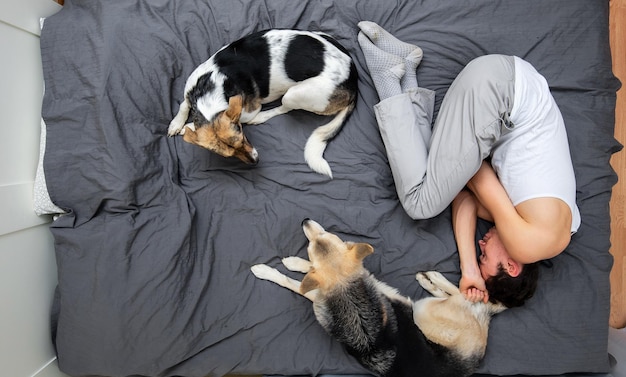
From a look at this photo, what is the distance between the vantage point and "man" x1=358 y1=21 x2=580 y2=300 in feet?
6.89

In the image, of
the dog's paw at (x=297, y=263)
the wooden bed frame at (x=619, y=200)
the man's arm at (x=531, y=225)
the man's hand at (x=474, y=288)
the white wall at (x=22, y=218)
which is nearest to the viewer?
the man's arm at (x=531, y=225)

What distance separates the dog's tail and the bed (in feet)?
0.25

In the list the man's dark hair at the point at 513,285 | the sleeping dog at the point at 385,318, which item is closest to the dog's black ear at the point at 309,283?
the sleeping dog at the point at 385,318

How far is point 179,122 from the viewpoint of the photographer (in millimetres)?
2486

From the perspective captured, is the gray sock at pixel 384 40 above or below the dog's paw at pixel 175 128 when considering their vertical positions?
above

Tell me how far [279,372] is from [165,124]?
153 cm

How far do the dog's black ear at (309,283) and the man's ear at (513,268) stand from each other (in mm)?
987

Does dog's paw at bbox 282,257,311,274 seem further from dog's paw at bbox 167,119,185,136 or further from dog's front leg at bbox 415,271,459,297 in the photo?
dog's paw at bbox 167,119,185,136

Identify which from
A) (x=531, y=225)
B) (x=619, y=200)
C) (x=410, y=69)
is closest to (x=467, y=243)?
(x=531, y=225)

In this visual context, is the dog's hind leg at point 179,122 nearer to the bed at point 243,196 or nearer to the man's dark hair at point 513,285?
the bed at point 243,196

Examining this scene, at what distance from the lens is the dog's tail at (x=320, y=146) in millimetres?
2424

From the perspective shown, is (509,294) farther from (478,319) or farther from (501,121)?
(501,121)

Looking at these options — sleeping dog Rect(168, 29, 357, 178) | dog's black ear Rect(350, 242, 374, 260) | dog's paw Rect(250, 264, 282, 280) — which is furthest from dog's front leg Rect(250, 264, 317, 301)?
sleeping dog Rect(168, 29, 357, 178)

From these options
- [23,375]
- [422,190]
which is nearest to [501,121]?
[422,190]
